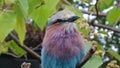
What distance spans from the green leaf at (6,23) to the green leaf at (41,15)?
0.29ft

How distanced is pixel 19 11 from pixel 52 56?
16cm

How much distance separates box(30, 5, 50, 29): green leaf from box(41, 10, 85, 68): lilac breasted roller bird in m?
0.02

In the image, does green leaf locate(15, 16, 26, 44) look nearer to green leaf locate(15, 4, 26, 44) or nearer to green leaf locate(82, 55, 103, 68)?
green leaf locate(15, 4, 26, 44)

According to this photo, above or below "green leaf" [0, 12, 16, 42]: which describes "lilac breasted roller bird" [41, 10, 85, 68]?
below

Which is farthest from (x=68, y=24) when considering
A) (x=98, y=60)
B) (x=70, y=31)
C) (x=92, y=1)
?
(x=92, y=1)

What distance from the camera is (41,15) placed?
1.17 metres

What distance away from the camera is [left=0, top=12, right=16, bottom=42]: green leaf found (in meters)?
1.06

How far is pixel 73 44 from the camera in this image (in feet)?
3.78

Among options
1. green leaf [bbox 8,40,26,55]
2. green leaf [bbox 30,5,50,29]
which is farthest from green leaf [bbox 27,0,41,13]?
green leaf [bbox 8,40,26,55]

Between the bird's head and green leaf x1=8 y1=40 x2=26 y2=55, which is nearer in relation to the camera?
the bird's head

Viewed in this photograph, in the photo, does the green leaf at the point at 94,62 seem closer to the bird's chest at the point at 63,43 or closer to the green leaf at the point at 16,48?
the bird's chest at the point at 63,43

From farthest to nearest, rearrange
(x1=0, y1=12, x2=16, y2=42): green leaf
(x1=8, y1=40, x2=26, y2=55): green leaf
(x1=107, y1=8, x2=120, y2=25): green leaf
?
1. (x1=8, y1=40, x2=26, y2=55): green leaf
2. (x1=107, y1=8, x2=120, y2=25): green leaf
3. (x1=0, y1=12, x2=16, y2=42): green leaf

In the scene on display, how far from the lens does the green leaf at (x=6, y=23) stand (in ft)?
3.48

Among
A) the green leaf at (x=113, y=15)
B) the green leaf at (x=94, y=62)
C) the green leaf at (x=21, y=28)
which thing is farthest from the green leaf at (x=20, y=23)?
the green leaf at (x=113, y=15)
